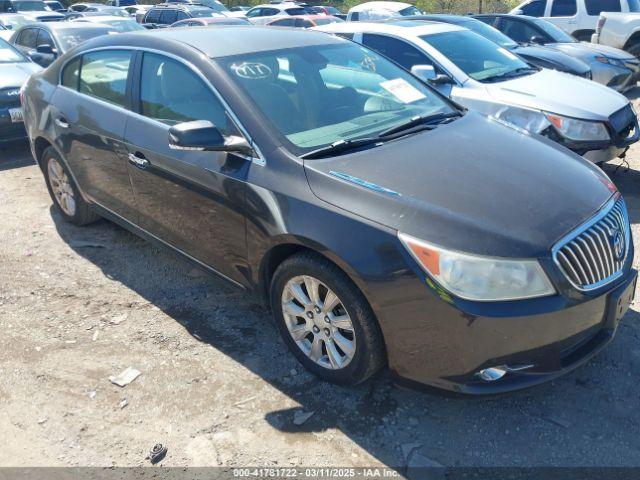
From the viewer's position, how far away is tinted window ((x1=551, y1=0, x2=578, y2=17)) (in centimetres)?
1264

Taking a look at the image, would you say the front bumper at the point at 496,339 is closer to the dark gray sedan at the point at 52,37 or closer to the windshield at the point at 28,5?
the dark gray sedan at the point at 52,37

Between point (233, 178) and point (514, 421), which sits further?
point (233, 178)

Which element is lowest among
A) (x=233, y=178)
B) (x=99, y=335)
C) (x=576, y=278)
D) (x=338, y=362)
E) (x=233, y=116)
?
(x=99, y=335)

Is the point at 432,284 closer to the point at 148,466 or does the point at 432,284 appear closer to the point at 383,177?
the point at 383,177

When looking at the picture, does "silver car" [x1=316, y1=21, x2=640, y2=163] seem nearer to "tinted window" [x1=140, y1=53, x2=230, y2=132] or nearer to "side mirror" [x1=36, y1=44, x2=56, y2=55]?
"tinted window" [x1=140, y1=53, x2=230, y2=132]

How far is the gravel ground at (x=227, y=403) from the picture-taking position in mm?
2623

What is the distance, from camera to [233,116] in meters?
3.07

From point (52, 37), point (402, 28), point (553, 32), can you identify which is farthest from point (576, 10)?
point (52, 37)

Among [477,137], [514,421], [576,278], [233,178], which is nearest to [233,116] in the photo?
[233,178]

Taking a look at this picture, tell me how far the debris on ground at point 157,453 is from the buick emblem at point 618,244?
90.8 inches

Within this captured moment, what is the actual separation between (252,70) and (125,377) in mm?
1886

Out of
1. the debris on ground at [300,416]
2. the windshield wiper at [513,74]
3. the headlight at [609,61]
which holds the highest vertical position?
the windshield wiper at [513,74]

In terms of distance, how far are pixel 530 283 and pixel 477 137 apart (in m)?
1.22

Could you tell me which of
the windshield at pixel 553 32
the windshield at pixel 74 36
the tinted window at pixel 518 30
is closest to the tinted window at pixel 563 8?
the windshield at pixel 553 32
